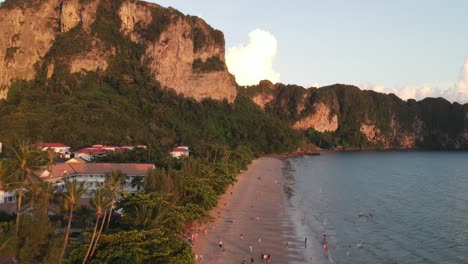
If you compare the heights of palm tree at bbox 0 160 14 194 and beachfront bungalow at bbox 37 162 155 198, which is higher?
palm tree at bbox 0 160 14 194

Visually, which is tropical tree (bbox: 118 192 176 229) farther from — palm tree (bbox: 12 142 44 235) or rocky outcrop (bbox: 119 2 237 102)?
rocky outcrop (bbox: 119 2 237 102)

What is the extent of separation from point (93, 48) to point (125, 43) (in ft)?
56.7

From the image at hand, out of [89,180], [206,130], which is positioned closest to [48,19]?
[206,130]

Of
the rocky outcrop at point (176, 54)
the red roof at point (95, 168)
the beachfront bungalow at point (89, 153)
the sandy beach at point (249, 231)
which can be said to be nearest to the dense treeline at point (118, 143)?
the sandy beach at point (249, 231)

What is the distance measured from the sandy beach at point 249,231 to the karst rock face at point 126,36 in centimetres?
9767

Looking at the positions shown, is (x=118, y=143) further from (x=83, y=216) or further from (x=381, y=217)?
(x=83, y=216)

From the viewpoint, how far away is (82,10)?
160 m

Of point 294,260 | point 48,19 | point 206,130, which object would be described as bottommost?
point 294,260

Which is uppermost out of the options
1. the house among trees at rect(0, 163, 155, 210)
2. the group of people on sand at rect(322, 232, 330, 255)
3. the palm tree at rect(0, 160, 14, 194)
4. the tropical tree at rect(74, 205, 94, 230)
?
the palm tree at rect(0, 160, 14, 194)

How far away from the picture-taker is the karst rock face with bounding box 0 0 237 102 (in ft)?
467

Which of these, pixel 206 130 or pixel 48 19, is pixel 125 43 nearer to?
pixel 48 19

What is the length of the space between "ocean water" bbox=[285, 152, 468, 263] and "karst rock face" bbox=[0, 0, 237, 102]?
84.6 meters

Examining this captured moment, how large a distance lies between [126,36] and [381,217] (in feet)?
442

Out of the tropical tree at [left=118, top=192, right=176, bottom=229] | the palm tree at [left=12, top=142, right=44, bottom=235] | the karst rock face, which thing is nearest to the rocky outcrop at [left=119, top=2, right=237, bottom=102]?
the karst rock face
